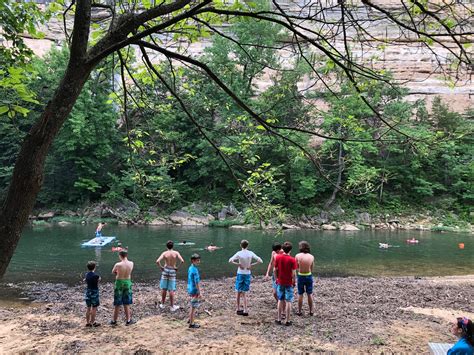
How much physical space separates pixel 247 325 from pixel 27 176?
5967 mm

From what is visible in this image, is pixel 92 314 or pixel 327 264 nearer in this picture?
pixel 92 314

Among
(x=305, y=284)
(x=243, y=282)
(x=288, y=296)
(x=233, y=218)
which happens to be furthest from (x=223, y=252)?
(x=233, y=218)

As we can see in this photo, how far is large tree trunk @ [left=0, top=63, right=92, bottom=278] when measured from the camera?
2.15 meters

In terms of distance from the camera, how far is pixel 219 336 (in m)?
6.57

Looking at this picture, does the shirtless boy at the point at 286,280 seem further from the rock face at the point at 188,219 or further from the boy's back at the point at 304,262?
the rock face at the point at 188,219

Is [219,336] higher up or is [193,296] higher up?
[193,296]

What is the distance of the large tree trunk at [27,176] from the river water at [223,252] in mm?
11452

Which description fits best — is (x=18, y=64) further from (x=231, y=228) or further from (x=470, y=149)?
(x=470, y=149)

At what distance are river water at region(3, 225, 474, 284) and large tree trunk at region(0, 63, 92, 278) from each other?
11.5 m

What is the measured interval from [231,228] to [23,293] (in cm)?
1876

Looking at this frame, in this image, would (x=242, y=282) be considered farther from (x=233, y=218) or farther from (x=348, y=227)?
(x=348, y=227)

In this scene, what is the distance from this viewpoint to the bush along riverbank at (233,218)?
3061 cm

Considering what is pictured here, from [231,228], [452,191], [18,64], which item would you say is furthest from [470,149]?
[18,64]

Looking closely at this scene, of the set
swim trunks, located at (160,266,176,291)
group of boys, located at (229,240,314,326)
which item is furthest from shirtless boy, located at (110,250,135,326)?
group of boys, located at (229,240,314,326)
